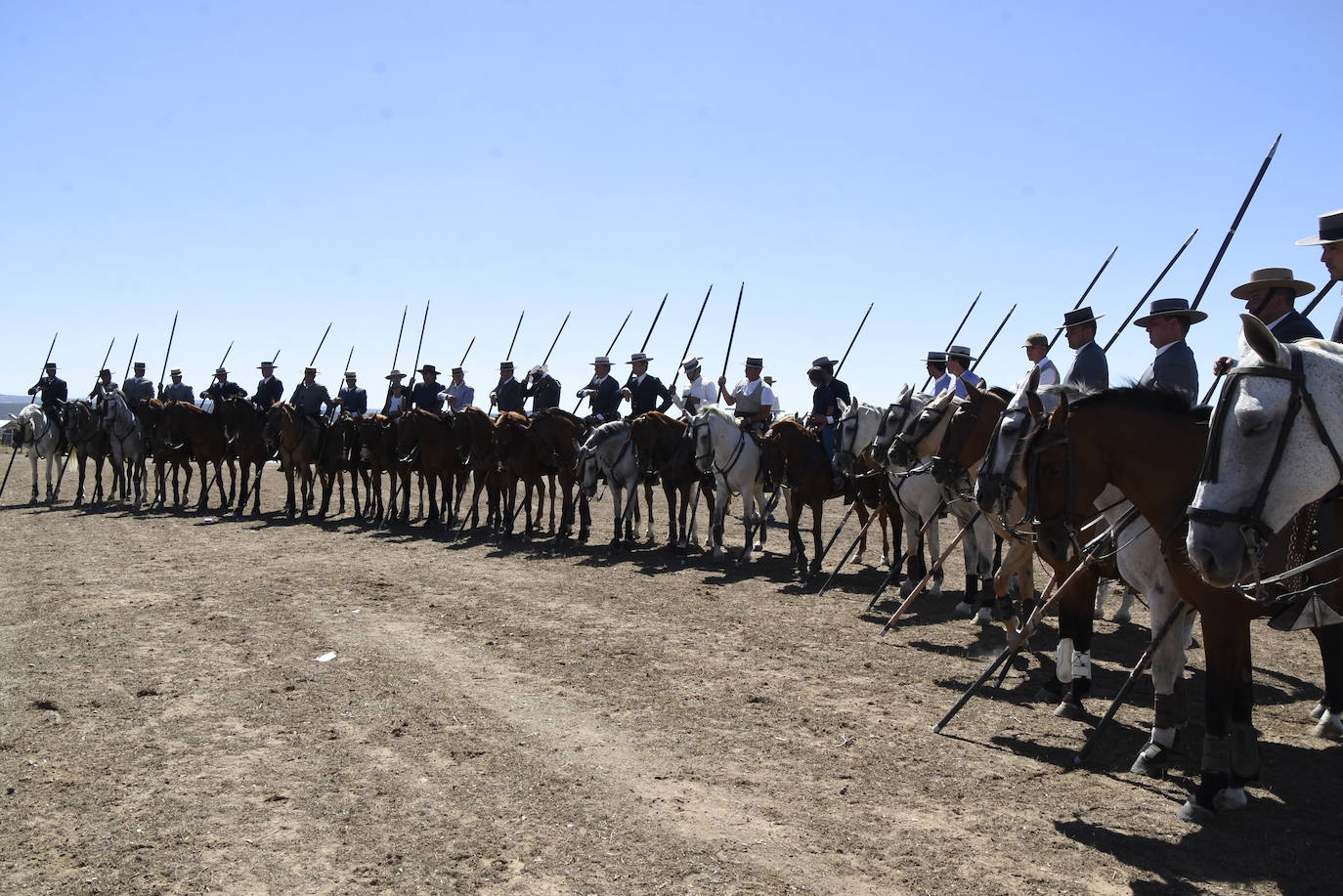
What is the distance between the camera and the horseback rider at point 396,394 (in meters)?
21.7

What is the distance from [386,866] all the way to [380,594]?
780 centimetres

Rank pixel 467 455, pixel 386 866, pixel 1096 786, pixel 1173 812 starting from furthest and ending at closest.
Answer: pixel 467 455
pixel 1096 786
pixel 1173 812
pixel 386 866

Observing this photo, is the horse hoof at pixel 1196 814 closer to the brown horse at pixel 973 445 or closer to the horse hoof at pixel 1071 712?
the horse hoof at pixel 1071 712

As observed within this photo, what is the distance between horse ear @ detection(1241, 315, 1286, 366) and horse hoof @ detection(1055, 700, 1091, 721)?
160 inches

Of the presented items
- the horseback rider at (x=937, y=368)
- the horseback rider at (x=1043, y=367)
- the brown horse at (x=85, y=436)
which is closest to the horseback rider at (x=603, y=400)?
the horseback rider at (x=937, y=368)

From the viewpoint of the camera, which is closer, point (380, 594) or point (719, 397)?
point (380, 594)

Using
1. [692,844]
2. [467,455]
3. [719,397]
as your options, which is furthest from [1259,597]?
[467,455]

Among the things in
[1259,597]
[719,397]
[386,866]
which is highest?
[719,397]

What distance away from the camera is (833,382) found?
1502cm

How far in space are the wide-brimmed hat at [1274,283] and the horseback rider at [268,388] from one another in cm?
2131

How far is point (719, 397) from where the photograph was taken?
18.8 m

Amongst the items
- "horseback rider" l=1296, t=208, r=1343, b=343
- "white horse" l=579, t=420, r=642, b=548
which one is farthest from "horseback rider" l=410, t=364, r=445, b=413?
"horseback rider" l=1296, t=208, r=1343, b=343

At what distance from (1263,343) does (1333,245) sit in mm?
1836

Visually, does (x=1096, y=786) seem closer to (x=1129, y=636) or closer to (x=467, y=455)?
(x=1129, y=636)
